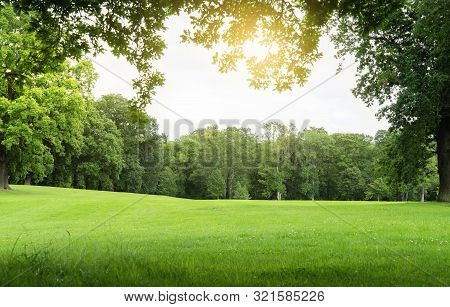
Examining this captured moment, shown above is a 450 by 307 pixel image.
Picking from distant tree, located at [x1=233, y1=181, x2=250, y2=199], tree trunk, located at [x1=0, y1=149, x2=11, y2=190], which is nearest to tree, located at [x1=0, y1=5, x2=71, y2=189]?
tree trunk, located at [x1=0, y1=149, x2=11, y2=190]

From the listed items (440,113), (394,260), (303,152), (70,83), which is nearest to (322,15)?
(394,260)

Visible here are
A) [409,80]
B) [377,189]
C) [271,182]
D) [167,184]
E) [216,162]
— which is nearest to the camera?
[409,80]

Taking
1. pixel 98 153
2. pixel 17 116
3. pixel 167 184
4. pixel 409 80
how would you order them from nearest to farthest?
pixel 409 80 < pixel 17 116 < pixel 98 153 < pixel 167 184

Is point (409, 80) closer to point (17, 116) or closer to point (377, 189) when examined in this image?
point (17, 116)

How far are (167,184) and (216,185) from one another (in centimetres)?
966

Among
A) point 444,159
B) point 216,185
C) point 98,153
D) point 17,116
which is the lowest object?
point 216,185

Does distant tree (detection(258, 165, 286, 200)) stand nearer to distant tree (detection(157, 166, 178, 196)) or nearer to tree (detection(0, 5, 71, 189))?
distant tree (detection(157, 166, 178, 196))

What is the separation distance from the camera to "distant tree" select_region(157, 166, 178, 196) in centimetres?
7950

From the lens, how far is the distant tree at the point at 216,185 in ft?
264

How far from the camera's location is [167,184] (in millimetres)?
79812

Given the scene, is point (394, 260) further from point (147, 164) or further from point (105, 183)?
point (147, 164)

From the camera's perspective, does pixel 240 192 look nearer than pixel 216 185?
No

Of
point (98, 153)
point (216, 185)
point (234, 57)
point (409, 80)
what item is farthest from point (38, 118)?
point (216, 185)

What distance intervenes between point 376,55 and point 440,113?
6.84m
